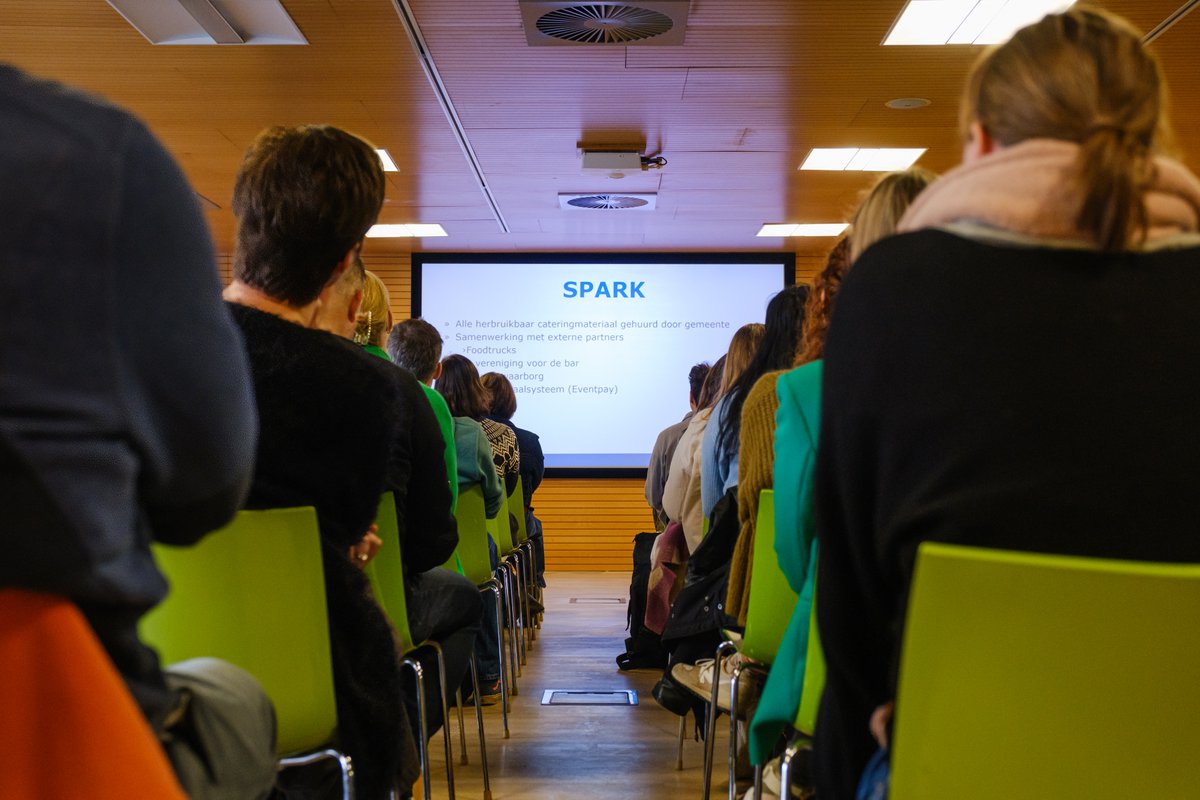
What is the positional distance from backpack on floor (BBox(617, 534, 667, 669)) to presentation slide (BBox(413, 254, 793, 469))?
4305 millimetres

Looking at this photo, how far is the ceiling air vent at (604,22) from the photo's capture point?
4.06m

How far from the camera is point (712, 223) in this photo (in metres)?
8.56

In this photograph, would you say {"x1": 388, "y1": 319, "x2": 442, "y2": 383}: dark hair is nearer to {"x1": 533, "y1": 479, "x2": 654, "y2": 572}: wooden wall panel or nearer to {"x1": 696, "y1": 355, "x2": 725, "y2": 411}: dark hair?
{"x1": 696, "y1": 355, "x2": 725, "y2": 411}: dark hair

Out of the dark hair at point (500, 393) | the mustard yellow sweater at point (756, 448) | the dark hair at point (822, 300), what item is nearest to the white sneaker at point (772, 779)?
the mustard yellow sweater at point (756, 448)

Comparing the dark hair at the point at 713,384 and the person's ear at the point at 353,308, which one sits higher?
the person's ear at the point at 353,308

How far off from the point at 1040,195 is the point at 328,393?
3.32ft

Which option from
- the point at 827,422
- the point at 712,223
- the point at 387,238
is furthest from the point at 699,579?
the point at 387,238

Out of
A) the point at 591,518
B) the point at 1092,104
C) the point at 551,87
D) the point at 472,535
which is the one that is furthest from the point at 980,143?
the point at 591,518

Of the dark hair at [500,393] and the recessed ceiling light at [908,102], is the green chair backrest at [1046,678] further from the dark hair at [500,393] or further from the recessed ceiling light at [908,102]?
the dark hair at [500,393]

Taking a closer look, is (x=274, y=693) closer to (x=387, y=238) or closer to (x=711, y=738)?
(x=711, y=738)

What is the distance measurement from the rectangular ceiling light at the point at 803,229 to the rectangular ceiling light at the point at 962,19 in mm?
4057

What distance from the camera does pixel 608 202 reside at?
7648mm

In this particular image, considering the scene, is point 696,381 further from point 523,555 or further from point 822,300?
point 822,300

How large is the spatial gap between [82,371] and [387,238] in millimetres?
8733
